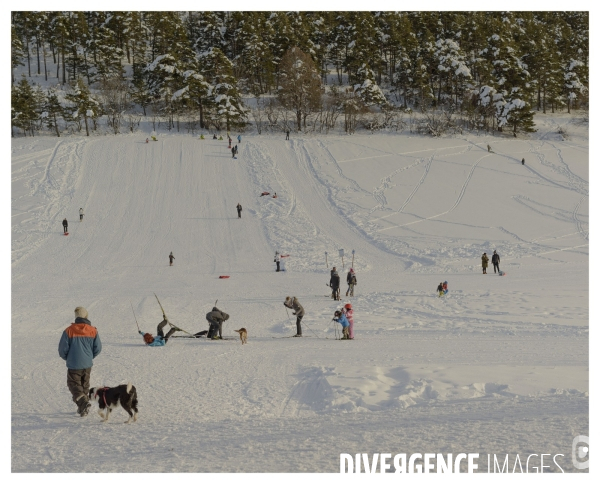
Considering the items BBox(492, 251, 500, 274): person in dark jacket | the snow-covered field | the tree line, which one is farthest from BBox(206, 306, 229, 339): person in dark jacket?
the tree line

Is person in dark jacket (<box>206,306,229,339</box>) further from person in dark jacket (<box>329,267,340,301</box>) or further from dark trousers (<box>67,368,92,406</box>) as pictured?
person in dark jacket (<box>329,267,340,301</box>)

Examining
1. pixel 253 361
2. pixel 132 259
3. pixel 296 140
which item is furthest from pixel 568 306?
pixel 296 140

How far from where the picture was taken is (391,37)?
74812 millimetres

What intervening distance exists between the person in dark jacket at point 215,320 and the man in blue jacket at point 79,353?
5.60 m

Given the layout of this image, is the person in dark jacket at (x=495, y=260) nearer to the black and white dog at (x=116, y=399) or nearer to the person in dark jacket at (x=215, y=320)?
the person in dark jacket at (x=215, y=320)

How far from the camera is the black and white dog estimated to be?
295 inches

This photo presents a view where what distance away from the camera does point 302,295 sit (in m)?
20.7

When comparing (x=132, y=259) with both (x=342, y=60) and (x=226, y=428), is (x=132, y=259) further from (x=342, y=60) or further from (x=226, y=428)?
(x=342, y=60)

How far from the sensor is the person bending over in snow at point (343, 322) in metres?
13.6

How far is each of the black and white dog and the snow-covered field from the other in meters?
0.21

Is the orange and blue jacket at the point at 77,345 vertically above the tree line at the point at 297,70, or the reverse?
the tree line at the point at 297,70

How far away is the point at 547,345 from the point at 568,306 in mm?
5686

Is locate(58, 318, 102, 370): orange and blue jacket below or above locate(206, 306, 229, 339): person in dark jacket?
above

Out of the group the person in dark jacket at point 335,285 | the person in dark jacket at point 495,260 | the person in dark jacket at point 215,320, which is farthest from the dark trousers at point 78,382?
the person in dark jacket at point 495,260
